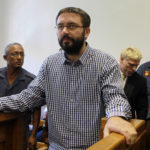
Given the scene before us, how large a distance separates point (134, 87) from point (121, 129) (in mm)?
1127

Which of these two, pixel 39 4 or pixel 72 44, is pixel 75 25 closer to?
pixel 72 44

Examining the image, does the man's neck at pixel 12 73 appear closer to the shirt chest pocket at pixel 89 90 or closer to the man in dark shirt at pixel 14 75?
the man in dark shirt at pixel 14 75

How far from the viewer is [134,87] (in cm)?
189

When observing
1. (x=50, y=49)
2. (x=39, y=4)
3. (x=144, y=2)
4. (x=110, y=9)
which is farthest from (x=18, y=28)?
(x=144, y=2)

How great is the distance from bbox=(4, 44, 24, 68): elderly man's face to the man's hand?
4.41 ft

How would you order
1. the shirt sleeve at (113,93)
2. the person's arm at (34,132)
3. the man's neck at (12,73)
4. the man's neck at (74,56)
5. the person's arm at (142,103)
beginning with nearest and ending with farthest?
the shirt sleeve at (113,93)
the man's neck at (74,56)
the person's arm at (34,132)
the person's arm at (142,103)
the man's neck at (12,73)

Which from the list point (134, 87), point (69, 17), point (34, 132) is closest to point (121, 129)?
point (69, 17)

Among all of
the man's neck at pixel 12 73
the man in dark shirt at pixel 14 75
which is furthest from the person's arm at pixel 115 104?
the man's neck at pixel 12 73

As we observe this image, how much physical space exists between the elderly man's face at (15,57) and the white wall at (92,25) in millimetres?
1269

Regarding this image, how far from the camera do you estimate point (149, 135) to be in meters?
1.70

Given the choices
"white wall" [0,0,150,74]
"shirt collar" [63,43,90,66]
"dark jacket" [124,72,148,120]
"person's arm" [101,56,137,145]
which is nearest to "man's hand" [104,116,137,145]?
"person's arm" [101,56,137,145]

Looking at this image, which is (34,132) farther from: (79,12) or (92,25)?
(92,25)

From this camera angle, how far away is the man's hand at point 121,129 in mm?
794

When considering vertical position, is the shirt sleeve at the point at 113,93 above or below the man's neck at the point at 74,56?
below
